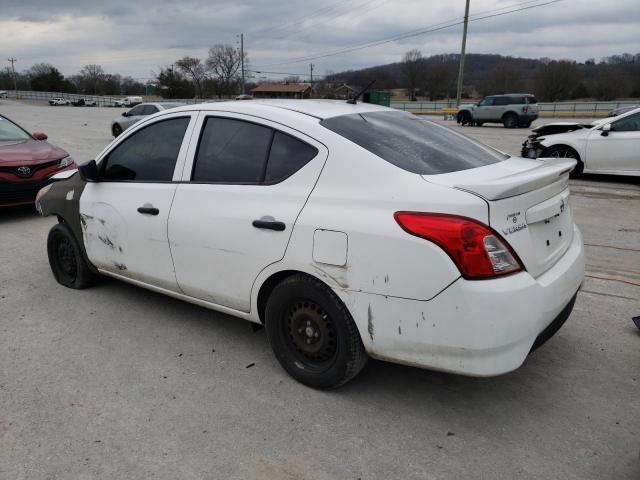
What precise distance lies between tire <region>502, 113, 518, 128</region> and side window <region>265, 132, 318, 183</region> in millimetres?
27599

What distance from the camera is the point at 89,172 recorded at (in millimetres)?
4098

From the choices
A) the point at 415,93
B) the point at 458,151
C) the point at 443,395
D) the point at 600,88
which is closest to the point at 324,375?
the point at 443,395

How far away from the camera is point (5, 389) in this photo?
10.3 feet

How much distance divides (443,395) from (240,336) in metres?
1.55

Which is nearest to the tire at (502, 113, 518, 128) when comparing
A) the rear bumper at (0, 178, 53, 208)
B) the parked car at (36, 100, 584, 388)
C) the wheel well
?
the rear bumper at (0, 178, 53, 208)

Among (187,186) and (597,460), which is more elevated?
(187,186)

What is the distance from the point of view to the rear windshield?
286cm

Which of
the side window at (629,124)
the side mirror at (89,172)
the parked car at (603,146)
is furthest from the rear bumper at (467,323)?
the side window at (629,124)

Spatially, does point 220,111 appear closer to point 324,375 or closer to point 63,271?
point 324,375

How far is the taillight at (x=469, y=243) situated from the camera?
237cm

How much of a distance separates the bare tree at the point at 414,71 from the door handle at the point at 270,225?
65567 millimetres

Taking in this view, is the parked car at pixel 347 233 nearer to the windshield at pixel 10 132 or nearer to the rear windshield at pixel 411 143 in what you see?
the rear windshield at pixel 411 143

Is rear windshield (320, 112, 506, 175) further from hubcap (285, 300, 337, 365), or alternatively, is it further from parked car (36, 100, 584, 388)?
hubcap (285, 300, 337, 365)

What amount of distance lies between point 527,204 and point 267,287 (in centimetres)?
155
